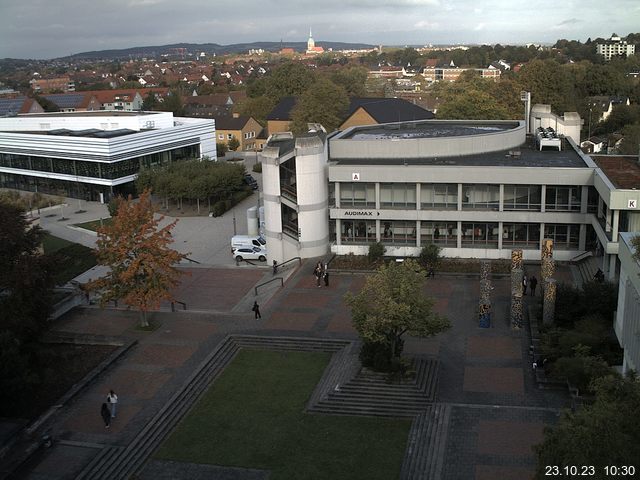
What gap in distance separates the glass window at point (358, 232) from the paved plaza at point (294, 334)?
10.3 feet

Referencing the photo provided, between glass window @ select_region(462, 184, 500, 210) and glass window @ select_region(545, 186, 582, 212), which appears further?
glass window @ select_region(462, 184, 500, 210)

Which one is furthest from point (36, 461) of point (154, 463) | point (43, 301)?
point (43, 301)

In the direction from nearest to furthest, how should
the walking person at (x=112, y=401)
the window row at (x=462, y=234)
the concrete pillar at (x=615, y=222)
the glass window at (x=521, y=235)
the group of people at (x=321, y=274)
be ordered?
the walking person at (x=112, y=401) < the concrete pillar at (x=615, y=222) < the group of people at (x=321, y=274) < the window row at (x=462, y=234) < the glass window at (x=521, y=235)

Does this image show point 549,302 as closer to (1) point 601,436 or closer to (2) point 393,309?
(2) point 393,309

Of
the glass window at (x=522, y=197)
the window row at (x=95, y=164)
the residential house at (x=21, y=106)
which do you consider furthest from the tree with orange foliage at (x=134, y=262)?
the residential house at (x=21, y=106)

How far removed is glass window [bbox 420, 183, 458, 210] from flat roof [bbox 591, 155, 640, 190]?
812cm

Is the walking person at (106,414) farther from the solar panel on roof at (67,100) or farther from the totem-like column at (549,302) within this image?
the solar panel on roof at (67,100)

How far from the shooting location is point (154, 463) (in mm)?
21594

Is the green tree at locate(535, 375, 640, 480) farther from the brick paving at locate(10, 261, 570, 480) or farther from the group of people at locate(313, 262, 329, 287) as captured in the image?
the group of people at locate(313, 262, 329, 287)

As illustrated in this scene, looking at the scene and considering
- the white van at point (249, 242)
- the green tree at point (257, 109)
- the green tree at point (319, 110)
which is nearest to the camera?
the white van at point (249, 242)

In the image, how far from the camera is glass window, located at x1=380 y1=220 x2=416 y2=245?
4050cm

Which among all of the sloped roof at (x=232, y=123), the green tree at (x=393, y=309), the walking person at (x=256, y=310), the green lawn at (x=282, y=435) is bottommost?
the green lawn at (x=282, y=435)

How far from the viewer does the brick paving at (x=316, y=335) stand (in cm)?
2164

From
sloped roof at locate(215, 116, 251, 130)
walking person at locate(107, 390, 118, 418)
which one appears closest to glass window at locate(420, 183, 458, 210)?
walking person at locate(107, 390, 118, 418)
